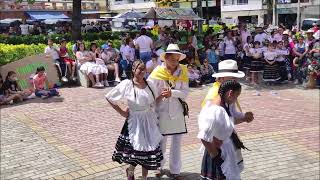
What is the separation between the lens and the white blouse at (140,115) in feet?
19.2

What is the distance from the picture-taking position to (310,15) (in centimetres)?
4628

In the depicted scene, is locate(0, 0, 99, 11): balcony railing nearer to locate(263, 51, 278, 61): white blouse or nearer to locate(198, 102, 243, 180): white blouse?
locate(263, 51, 278, 61): white blouse

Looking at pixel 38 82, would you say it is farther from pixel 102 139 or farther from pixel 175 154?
pixel 175 154

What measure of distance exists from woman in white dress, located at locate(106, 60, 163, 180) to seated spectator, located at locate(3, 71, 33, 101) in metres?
6.62

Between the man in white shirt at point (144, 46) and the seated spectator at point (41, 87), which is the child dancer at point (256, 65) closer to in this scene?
the man in white shirt at point (144, 46)

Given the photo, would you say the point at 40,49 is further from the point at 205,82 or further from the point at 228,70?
the point at 228,70

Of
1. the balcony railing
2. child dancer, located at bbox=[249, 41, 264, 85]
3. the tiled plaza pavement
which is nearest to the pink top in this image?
the tiled plaza pavement

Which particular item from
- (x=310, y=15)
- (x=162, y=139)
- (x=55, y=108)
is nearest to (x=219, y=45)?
(x=55, y=108)

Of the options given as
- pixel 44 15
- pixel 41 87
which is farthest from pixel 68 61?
pixel 44 15

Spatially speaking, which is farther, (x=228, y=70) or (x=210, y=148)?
(x=228, y=70)

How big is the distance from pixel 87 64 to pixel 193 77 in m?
3.22

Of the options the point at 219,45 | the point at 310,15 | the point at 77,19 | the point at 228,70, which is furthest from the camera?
the point at 310,15

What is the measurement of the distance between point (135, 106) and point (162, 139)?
0.65 m

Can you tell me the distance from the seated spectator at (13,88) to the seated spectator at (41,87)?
292 mm
